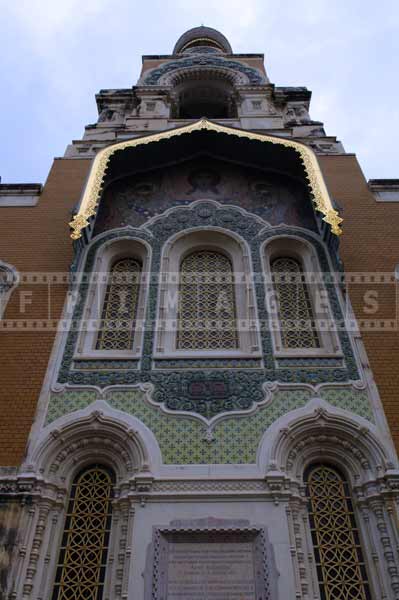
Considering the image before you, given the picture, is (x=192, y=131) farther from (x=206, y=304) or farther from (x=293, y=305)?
(x=293, y=305)

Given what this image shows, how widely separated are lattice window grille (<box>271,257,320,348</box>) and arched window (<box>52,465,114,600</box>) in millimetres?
3459

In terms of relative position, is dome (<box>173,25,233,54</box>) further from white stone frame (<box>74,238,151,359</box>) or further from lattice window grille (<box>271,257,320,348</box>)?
lattice window grille (<box>271,257,320,348</box>)

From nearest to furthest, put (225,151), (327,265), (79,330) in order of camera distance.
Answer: (79,330) → (327,265) → (225,151)

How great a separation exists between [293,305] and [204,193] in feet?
11.2

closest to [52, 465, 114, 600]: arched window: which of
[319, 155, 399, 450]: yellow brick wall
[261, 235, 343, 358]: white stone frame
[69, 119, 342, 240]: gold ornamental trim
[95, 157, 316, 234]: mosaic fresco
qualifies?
[261, 235, 343, 358]: white stone frame

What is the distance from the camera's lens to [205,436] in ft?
22.6

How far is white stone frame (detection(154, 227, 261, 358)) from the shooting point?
809 centimetres

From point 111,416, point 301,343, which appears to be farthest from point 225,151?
point 111,416

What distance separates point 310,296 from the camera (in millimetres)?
9148

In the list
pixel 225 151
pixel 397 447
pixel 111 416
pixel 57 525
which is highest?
pixel 225 151

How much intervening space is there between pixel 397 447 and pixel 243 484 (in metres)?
2.00

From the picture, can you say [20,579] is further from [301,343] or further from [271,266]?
[271,266]

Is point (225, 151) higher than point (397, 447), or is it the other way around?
point (225, 151)

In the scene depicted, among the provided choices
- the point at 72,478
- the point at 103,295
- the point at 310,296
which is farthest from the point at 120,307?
the point at 310,296
